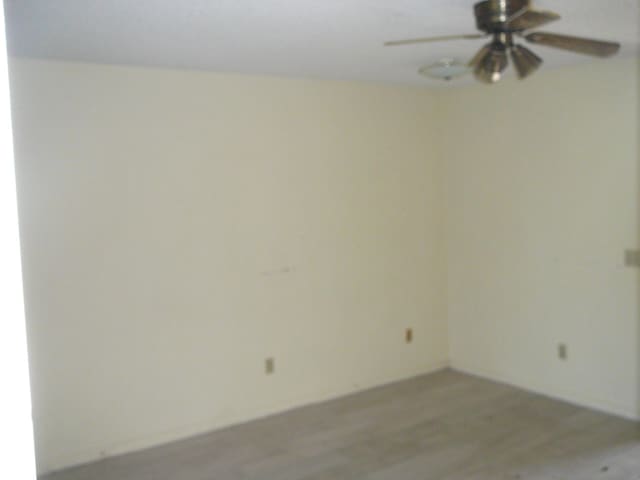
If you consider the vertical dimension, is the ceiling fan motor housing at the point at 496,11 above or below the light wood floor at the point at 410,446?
above

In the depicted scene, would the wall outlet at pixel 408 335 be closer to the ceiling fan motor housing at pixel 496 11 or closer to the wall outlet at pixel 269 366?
the wall outlet at pixel 269 366

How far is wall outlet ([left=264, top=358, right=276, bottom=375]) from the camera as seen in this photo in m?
4.05

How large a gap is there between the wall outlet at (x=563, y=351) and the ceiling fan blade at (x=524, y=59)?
2.30 m

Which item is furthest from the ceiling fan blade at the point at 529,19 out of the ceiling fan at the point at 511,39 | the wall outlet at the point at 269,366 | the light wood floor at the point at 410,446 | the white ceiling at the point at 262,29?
the wall outlet at the point at 269,366

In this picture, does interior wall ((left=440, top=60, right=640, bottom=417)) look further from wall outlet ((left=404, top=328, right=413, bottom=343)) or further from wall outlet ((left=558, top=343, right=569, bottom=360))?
wall outlet ((left=404, top=328, right=413, bottom=343))

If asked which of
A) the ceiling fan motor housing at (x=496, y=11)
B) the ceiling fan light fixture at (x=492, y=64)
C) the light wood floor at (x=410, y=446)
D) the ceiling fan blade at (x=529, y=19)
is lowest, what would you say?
the light wood floor at (x=410, y=446)

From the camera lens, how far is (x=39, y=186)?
3199 millimetres

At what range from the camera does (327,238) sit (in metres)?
4.30

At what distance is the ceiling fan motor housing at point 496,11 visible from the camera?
2188mm

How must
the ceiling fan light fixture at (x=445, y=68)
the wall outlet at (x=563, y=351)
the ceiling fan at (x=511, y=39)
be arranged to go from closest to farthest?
the ceiling fan at (x=511, y=39) → the ceiling fan light fixture at (x=445, y=68) → the wall outlet at (x=563, y=351)

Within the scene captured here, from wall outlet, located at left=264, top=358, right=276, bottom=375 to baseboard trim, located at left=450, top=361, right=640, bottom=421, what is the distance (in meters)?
1.70

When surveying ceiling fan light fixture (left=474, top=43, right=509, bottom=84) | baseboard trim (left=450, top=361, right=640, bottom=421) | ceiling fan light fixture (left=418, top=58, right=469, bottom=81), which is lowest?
baseboard trim (left=450, top=361, right=640, bottom=421)

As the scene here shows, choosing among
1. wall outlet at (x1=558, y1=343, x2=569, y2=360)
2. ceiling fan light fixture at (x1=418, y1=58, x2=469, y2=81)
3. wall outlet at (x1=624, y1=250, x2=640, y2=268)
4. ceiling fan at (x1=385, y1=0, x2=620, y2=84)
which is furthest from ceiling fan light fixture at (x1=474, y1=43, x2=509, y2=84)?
wall outlet at (x1=558, y1=343, x2=569, y2=360)

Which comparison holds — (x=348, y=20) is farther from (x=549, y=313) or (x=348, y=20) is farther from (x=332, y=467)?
(x=549, y=313)
